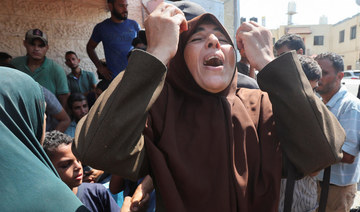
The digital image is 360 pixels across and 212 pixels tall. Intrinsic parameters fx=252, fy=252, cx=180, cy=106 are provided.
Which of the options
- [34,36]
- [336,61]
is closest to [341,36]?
[336,61]

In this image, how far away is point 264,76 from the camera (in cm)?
117

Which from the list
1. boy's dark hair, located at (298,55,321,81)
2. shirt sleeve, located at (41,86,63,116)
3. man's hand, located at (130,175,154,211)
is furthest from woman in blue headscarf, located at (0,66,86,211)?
A: boy's dark hair, located at (298,55,321,81)

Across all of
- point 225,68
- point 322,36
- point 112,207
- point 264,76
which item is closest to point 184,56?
point 225,68

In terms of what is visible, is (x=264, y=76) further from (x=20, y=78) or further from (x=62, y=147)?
(x=62, y=147)

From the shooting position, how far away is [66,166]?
1.89 metres

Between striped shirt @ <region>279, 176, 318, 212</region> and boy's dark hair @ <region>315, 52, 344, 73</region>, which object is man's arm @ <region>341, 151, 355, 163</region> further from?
boy's dark hair @ <region>315, 52, 344, 73</region>

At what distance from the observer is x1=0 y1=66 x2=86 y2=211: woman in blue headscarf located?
764 mm

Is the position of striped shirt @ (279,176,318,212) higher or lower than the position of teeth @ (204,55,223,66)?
lower

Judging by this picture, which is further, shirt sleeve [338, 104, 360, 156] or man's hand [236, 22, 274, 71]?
shirt sleeve [338, 104, 360, 156]

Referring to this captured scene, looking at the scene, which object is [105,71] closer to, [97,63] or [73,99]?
[97,63]

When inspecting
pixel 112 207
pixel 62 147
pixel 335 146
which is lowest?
pixel 112 207

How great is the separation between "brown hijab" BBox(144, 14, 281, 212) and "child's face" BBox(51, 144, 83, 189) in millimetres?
971

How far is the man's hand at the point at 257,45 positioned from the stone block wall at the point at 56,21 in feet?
13.1

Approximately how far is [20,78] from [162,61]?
2.12ft
